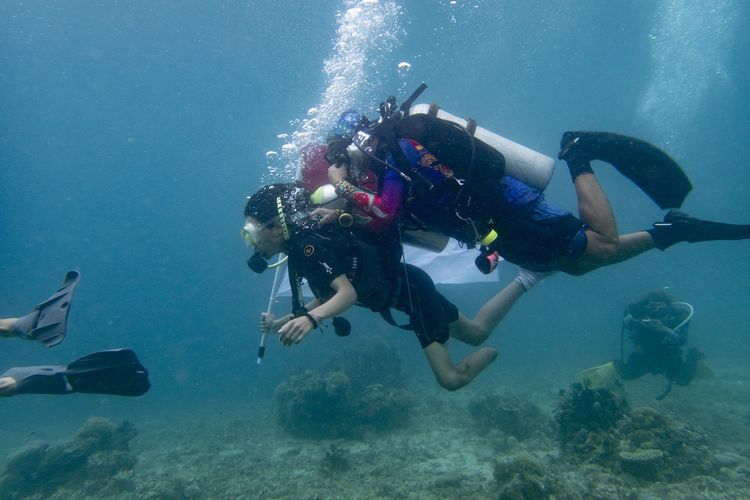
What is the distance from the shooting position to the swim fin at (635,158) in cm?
436

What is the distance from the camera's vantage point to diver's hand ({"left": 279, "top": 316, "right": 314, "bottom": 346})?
3.18m

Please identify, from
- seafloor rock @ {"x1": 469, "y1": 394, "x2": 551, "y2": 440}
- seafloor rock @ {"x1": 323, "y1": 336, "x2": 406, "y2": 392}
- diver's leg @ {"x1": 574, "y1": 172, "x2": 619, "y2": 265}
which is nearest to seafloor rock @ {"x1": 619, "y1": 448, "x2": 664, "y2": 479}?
diver's leg @ {"x1": 574, "y1": 172, "x2": 619, "y2": 265}

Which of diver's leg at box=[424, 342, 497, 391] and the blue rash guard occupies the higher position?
the blue rash guard

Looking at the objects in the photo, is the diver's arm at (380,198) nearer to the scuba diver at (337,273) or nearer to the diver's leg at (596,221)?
Answer: the scuba diver at (337,273)

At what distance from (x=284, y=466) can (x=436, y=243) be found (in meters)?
7.26

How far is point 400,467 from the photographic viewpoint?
8148mm

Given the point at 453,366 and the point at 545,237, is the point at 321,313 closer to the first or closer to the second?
the point at 453,366

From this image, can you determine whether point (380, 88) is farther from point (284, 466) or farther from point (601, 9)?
point (284, 466)

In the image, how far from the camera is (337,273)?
12.3 feet

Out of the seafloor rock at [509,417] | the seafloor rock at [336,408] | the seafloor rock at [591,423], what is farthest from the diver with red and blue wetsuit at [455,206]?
the seafloor rock at [336,408]

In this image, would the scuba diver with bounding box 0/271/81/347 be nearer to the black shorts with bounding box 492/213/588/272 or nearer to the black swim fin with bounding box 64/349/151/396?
the black swim fin with bounding box 64/349/151/396

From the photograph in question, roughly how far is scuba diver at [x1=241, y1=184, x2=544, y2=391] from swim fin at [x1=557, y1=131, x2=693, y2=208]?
2406mm

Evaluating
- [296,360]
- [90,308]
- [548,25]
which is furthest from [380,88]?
[90,308]

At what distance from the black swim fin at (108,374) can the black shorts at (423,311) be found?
318 cm
